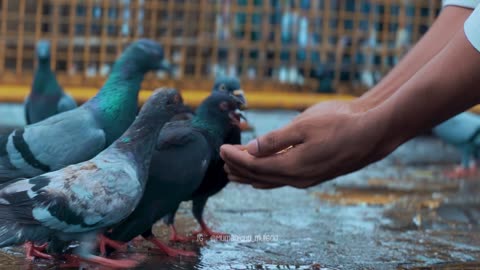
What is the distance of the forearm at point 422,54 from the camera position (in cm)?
363

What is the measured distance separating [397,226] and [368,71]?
19.6ft

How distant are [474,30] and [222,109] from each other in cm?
181

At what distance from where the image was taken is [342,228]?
4812 millimetres

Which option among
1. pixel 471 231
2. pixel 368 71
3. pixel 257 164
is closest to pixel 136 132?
pixel 257 164

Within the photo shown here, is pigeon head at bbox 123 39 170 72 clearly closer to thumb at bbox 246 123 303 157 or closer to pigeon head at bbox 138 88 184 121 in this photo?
pigeon head at bbox 138 88 184 121

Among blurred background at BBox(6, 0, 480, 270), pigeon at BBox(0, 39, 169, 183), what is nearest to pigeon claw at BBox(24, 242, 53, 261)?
pigeon at BBox(0, 39, 169, 183)

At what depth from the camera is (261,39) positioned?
10414 mm

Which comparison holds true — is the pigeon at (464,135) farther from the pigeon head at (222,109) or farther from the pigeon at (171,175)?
the pigeon at (171,175)

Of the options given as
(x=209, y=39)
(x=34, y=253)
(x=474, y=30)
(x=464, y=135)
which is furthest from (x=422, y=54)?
(x=209, y=39)

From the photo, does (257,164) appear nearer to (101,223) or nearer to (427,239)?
(101,223)

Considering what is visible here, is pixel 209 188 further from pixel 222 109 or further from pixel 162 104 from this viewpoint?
pixel 162 104

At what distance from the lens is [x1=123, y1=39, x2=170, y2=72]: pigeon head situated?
4.56 m

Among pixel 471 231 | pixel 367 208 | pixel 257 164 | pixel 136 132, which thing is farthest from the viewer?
pixel 367 208

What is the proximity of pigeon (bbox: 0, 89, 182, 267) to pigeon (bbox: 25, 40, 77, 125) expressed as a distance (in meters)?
2.79
